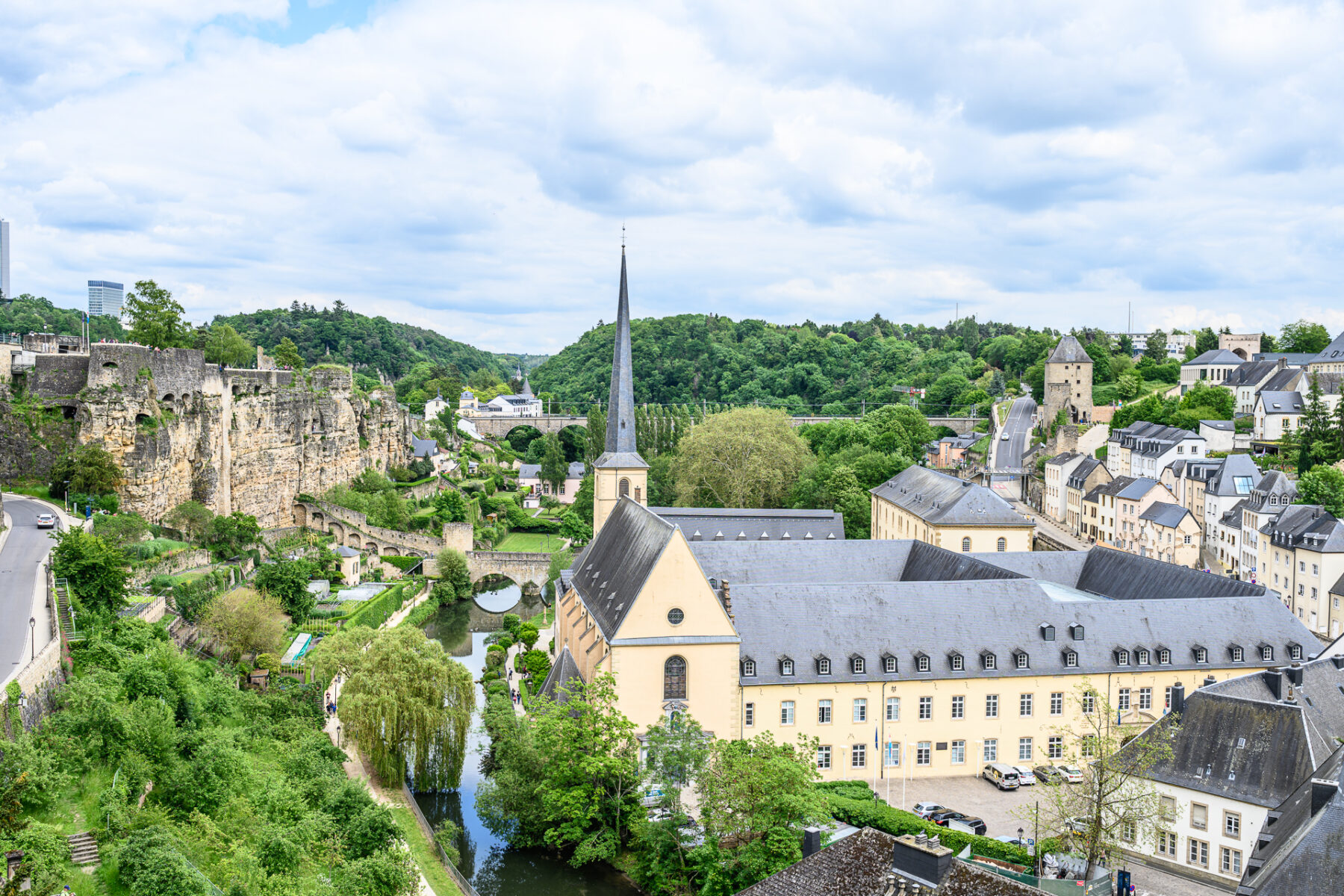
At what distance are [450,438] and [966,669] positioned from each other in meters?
87.2

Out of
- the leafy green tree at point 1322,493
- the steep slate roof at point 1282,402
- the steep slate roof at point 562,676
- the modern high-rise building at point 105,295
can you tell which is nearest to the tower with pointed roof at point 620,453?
the steep slate roof at point 562,676

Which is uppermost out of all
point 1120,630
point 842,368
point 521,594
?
point 842,368

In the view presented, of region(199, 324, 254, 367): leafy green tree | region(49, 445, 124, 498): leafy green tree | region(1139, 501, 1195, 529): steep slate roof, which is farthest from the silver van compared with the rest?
region(199, 324, 254, 367): leafy green tree

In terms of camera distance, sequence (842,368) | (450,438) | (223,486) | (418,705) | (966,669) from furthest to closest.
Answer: (842,368) < (450,438) < (223,486) < (966,669) < (418,705)

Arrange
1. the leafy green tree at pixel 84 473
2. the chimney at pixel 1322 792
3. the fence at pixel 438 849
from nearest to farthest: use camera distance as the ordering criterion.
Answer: the chimney at pixel 1322 792, the fence at pixel 438 849, the leafy green tree at pixel 84 473

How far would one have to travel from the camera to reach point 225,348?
8288 centimetres

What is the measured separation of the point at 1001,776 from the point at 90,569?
2980 centimetres

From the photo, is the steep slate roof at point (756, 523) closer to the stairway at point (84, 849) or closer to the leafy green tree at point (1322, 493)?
the leafy green tree at point (1322, 493)

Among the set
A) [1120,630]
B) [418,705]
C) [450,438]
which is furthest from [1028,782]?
[450,438]

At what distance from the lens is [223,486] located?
6034 centimetres

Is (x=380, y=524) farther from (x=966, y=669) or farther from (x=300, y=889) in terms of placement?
(x=300, y=889)

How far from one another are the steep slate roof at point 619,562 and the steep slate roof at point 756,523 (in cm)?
1416

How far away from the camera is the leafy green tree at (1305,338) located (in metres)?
104

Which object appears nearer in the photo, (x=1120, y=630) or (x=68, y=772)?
(x=68, y=772)
